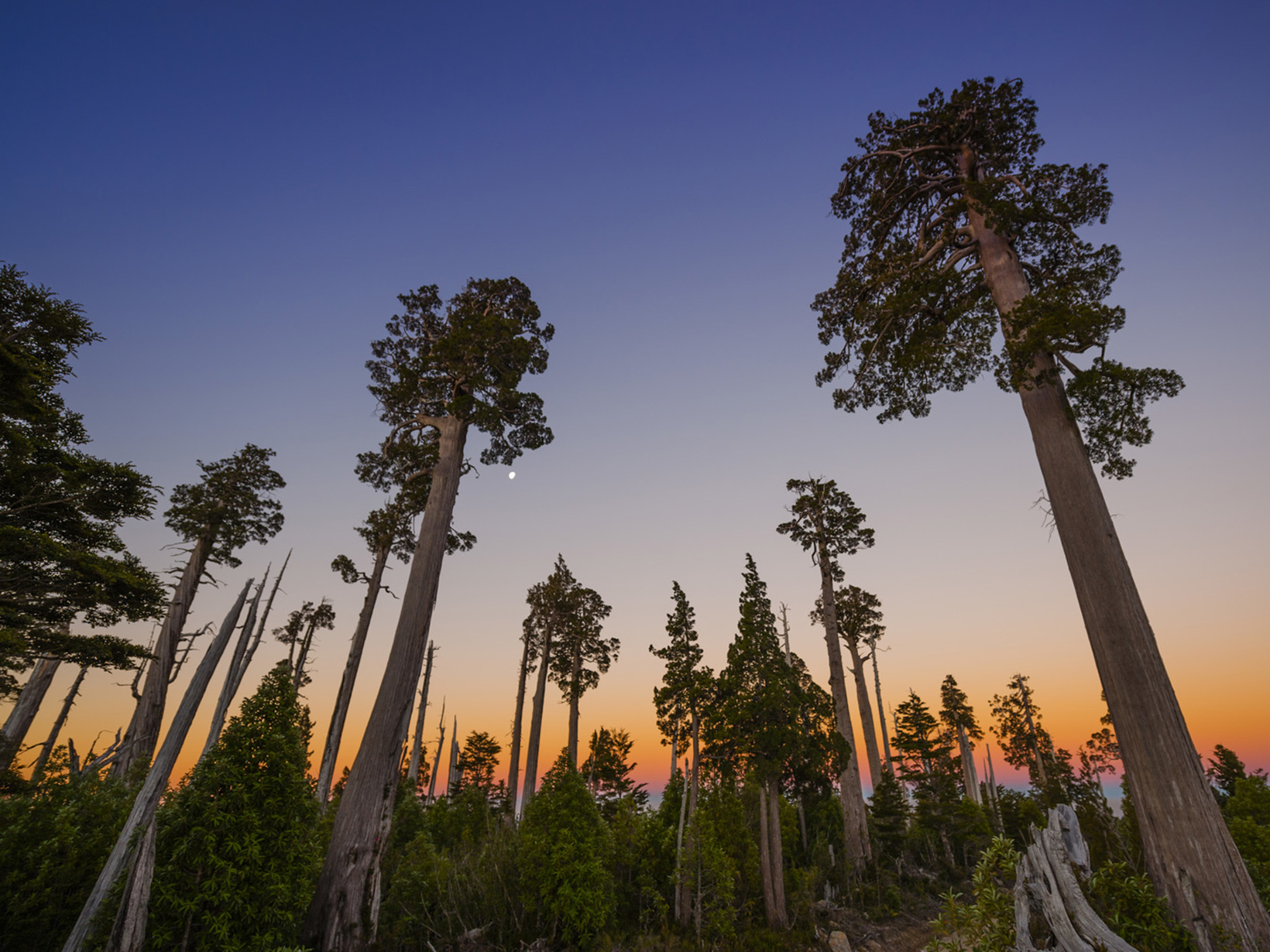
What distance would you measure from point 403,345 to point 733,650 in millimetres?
14271

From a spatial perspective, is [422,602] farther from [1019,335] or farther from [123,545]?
[1019,335]

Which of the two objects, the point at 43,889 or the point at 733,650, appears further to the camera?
the point at 733,650

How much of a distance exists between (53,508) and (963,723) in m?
51.8

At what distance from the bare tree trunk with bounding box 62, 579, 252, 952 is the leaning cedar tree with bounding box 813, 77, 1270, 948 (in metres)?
11.4

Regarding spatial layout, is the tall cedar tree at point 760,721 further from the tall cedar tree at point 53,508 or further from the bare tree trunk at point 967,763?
the bare tree trunk at point 967,763

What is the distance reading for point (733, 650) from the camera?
709 inches

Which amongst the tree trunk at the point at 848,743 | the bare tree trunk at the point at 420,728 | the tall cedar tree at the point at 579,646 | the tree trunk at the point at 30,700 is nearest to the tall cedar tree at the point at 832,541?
the tree trunk at the point at 848,743

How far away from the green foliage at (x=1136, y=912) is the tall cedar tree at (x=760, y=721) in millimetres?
10426

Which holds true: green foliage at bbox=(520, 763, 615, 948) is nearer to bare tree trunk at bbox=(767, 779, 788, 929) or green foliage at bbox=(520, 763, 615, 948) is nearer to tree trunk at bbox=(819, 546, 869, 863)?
bare tree trunk at bbox=(767, 779, 788, 929)

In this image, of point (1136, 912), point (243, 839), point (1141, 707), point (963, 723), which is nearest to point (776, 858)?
point (1136, 912)

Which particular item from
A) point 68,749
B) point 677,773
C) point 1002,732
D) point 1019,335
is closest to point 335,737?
point 68,749

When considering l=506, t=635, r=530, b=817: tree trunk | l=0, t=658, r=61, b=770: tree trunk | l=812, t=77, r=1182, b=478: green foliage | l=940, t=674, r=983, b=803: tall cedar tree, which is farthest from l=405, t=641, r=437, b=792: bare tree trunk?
l=940, t=674, r=983, b=803: tall cedar tree

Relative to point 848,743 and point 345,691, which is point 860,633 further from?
point 345,691

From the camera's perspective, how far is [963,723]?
40.9 meters
